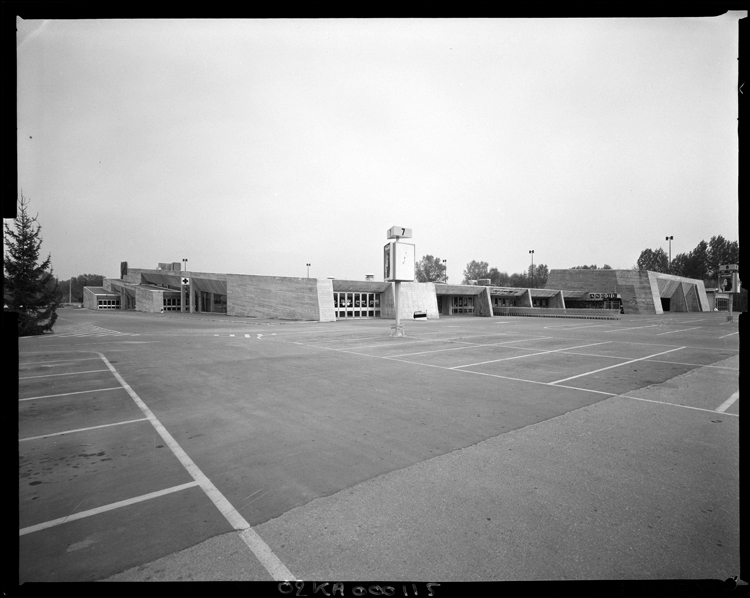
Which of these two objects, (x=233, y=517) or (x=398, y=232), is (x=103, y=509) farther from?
(x=398, y=232)

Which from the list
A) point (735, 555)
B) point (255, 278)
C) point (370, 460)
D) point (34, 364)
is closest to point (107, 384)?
point (34, 364)

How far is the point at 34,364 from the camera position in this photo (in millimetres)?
10789

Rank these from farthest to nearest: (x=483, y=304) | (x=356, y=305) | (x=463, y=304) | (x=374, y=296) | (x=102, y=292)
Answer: (x=102, y=292) < (x=463, y=304) < (x=483, y=304) < (x=374, y=296) < (x=356, y=305)

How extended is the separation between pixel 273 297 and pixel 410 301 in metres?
14.0

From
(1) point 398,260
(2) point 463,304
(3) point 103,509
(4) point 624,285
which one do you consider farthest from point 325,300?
(4) point 624,285

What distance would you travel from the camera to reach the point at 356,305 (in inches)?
1550

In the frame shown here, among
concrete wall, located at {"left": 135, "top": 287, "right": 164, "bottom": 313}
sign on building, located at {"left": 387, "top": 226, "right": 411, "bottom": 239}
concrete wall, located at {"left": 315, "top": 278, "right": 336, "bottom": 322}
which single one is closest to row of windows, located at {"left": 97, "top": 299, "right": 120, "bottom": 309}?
concrete wall, located at {"left": 135, "top": 287, "right": 164, "bottom": 313}

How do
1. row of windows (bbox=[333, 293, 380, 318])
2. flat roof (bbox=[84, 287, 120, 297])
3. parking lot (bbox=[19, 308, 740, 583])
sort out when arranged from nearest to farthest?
parking lot (bbox=[19, 308, 740, 583]) < row of windows (bbox=[333, 293, 380, 318]) < flat roof (bbox=[84, 287, 120, 297])

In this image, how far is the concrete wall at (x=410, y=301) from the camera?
126 feet

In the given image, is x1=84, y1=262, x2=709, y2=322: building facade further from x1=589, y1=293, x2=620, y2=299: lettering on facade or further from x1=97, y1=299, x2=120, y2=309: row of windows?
x1=589, y1=293, x2=620, y2=299: lettering on facade

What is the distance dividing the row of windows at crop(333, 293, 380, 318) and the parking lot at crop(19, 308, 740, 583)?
29.3 m

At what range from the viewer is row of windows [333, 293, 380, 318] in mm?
37656
